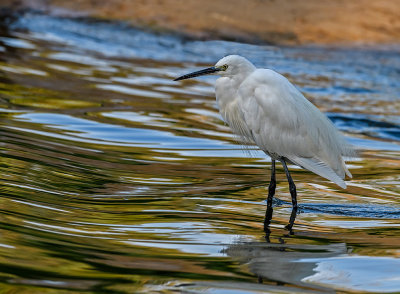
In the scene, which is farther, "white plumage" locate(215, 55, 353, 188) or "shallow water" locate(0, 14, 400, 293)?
"white plumage" locate(215, 55, 353, 188)

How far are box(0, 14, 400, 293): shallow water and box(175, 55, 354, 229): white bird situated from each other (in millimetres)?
307

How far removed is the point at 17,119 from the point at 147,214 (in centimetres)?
287

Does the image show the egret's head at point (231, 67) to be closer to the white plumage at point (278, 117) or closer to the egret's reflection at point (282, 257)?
the white plumage at point (278, 117)

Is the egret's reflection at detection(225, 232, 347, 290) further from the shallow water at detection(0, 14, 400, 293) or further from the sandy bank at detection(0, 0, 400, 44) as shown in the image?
the sandy bank at detection(0, 0, 400, 44)

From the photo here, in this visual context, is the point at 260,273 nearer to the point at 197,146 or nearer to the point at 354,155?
the point at 354,155

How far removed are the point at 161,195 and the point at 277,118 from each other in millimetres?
935


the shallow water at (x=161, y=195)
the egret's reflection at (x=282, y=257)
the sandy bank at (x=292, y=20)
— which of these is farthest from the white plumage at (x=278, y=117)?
the sandy bank at (x=292, y=20)

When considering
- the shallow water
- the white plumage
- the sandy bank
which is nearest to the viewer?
the shallow water

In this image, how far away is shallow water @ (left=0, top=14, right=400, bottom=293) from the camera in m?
3.65

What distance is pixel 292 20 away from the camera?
1416 cm

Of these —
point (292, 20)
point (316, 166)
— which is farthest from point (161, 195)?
point (292, 20)

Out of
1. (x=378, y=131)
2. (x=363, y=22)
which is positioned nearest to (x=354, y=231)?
(x=378, y=131)

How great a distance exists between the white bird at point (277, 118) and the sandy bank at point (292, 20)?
8539 mm

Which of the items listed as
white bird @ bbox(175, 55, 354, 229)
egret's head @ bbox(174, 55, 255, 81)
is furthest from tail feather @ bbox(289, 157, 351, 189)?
egret's head @ bbox(174, 55, 255, 81)
